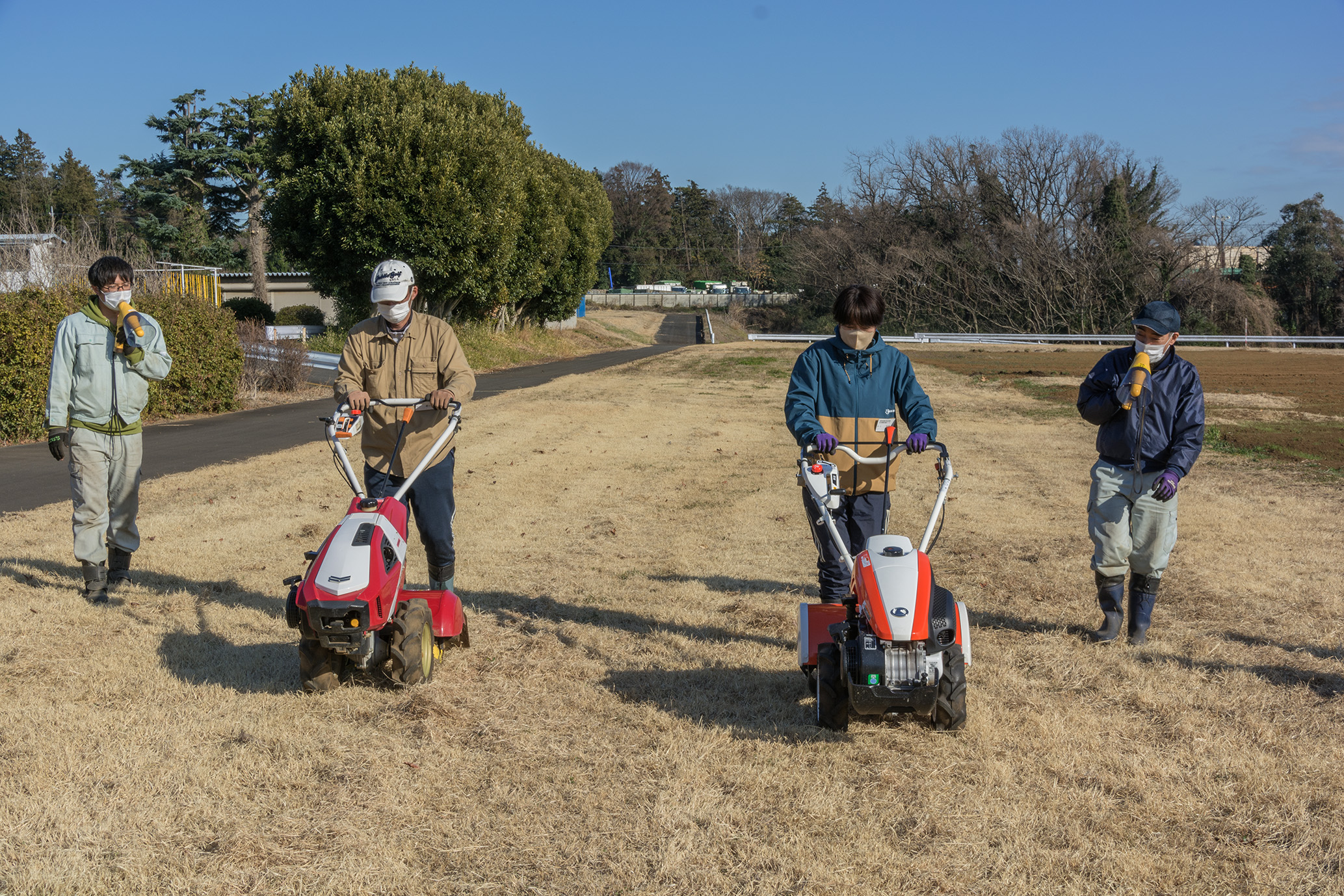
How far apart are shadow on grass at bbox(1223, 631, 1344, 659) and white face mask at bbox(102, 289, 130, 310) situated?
7064mm

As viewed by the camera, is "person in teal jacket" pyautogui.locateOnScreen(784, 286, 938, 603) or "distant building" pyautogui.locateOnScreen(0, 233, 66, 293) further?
"distant building" pyautogui.locateOnScreen(0, 233, 66, 293)

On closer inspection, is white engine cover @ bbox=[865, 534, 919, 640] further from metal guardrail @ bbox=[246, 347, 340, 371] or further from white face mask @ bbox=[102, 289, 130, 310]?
metal guardrail @ bbox=[246, 347, 340, 371]

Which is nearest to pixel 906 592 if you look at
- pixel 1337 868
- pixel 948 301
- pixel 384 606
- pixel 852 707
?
pixel 852 707

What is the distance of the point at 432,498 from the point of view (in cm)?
538

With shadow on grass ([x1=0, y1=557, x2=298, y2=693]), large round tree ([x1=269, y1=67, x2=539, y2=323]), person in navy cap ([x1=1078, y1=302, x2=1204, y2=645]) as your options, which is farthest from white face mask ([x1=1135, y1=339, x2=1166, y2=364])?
large round tree ([x1=269, y1=67, x2=539, y2=323])

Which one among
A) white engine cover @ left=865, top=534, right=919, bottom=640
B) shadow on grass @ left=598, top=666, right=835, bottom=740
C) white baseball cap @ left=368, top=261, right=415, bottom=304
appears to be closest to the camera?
white engine cover @ left=865, top=534, right=919, bottom=640

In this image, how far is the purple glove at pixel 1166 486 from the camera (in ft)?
17.6

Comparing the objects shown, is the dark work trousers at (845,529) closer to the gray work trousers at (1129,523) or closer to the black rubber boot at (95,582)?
the gray work trousers at (1129,523)

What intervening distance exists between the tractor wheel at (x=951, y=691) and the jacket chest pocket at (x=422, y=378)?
2990mm

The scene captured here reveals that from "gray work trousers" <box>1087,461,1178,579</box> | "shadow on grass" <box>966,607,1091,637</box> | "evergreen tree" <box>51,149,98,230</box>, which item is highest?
"evergreen tree" <box>51,149,98,230</box>

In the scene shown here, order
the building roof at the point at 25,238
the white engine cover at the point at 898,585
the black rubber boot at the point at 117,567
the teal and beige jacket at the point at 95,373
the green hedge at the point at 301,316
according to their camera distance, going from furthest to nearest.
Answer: the green hedge at the point at 301,316
the building roof at the point at 25,238
the black rubber boot at the point at 117,567
the teal and beige jacket at the point at 95,373
the white engine cover at the point at 898,585

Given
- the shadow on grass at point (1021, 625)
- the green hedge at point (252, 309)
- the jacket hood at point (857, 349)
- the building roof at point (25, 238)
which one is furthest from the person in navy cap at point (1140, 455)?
the green hedge at point (252, 309)

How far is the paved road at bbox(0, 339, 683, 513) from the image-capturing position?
34.1 ft

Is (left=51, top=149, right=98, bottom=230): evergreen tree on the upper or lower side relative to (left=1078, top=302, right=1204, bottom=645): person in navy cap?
upper
